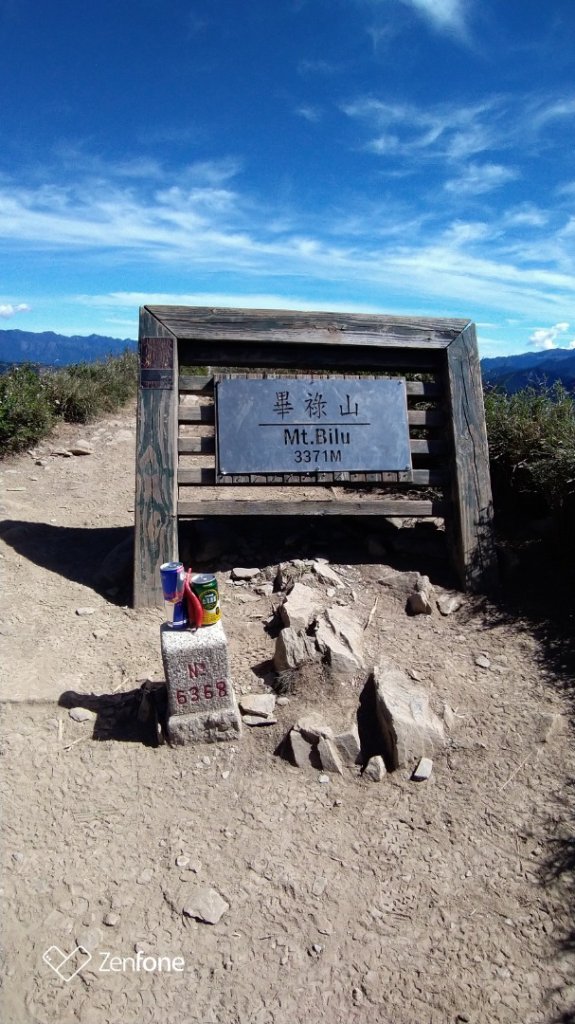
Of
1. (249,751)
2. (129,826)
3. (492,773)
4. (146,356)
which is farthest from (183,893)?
(146,356)

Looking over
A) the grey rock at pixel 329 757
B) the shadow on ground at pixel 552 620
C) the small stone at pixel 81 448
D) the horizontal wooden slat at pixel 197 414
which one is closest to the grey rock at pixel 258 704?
the grey rock at pixel 329 757

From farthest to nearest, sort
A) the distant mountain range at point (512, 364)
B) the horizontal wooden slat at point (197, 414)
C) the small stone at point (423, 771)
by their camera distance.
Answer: the distant mountain range at point (512, 364) < the horizontal wooden slat at point (197, 414) < the small stone at point (423, 771)

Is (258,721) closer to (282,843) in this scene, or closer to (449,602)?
(282,843)

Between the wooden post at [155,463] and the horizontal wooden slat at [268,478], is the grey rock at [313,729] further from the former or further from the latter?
the horizontal wooden slat at [268,478]

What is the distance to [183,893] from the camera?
8.58ft

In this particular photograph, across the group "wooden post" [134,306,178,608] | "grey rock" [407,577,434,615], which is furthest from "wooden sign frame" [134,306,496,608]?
"grey rock" [407,577,434,615]

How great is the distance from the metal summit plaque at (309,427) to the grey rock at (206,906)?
9.36ft

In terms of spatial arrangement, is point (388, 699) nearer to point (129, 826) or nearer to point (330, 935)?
point (330, 935)

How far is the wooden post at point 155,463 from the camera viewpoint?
184 inches

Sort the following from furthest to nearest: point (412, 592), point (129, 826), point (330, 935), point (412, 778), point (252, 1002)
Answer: point (412, 592)
point (412, 778)
point (129, 826)
point (330, 935)
point (252, 1002)

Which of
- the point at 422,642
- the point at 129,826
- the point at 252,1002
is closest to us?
the point at 252,1002

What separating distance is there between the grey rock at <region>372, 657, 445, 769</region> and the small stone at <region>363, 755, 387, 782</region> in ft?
0.26

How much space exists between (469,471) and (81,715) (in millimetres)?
3232

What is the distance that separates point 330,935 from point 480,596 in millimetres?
2787
